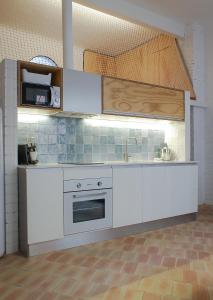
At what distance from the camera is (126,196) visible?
3.04 metres

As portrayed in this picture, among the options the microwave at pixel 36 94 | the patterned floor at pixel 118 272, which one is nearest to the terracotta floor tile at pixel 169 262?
the patterned floor at pixel 118 272

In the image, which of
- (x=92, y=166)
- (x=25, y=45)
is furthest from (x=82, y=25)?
(x=92, y=166)

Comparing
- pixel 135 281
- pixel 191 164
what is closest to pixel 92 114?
pixel 191 164

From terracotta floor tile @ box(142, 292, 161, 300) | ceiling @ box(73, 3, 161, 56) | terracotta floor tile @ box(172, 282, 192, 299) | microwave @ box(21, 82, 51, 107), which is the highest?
ceiling @ box(73, 3, 161, 56)

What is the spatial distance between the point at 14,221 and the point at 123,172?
1251 mm

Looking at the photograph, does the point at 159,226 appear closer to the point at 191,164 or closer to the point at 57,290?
the point at 191,164

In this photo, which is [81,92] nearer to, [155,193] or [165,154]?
[155,193]

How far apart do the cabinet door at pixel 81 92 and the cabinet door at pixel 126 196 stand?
76 cm

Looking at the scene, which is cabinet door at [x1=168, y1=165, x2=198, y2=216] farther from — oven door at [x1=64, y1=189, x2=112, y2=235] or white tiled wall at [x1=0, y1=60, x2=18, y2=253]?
white tiled wall at [x1=0, y1=60, x2=18, y2=253]

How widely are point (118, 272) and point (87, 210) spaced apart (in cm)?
80

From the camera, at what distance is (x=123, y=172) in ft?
9.96

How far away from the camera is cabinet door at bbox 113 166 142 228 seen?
117 inches

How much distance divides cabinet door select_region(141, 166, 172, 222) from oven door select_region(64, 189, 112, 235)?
53 cm

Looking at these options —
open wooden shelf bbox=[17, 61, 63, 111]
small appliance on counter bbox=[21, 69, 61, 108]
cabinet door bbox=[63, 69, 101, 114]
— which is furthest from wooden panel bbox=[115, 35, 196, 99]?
small appliance on counter bbox=[21, 69, 61, 108]
